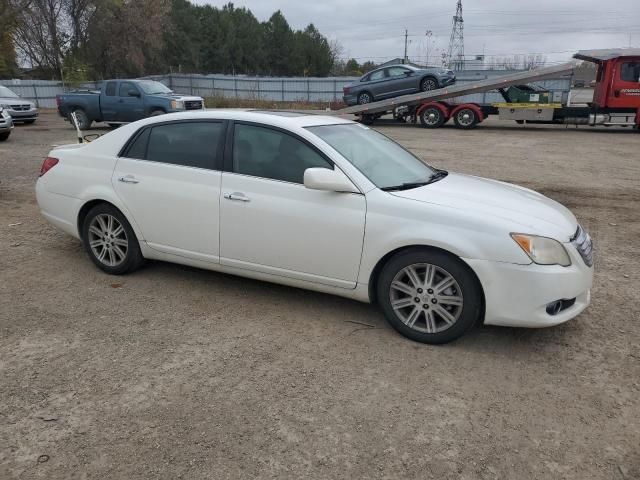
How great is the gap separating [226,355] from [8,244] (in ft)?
12.5

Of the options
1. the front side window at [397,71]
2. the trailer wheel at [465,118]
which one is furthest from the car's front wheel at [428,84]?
the trailer wheel at [465,118]

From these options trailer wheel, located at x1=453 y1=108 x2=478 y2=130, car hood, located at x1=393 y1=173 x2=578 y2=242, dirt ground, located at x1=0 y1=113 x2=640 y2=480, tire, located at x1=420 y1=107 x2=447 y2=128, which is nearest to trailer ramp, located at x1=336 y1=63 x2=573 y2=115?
tire, located at x1=420 y1=107 x2=447 y2=128

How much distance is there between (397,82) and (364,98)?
1.73 metres

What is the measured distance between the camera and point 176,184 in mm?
4430

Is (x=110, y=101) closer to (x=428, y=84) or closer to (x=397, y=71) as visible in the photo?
(x=397, y=71)

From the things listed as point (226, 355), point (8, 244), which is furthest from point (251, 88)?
point (226, 355)

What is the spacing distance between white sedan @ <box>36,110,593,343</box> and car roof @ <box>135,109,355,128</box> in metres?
0.02

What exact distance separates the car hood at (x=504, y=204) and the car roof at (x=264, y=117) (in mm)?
1062

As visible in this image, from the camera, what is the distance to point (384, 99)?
76.3 ft

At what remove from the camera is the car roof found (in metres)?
4.23

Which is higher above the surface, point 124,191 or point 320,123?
point 320,123

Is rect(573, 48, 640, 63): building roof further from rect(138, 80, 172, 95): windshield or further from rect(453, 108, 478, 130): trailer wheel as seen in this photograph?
rect(138, 80, 172, 95): windshield

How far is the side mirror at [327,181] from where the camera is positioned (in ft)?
12.3

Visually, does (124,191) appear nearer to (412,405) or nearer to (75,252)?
(75,252)
